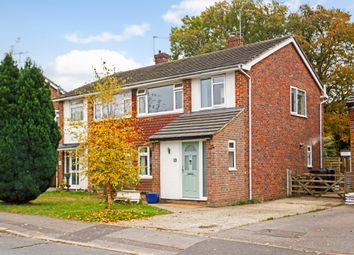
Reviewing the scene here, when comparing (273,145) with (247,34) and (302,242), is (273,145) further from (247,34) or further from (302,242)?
(247,34)

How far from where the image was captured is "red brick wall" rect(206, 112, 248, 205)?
1862 centimetres

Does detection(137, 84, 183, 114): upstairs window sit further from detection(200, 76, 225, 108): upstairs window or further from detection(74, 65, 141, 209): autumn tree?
detection(74, 65, 141, 209): autumn tree

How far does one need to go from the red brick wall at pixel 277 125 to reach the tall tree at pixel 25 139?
27.4 feet

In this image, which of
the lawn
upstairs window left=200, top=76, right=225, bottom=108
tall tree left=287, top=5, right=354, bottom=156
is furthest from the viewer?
tall tree left=287, top=5, right=354, bottom=156

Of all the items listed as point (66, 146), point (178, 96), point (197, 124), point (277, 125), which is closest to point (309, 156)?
point (277, 125)

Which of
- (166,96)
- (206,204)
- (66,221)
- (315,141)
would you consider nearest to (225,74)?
(166,96)

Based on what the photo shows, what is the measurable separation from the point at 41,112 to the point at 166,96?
6.32 meters

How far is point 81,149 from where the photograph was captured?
16.0 m

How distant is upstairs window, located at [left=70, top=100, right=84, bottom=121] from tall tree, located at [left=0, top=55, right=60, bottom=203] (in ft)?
27.2

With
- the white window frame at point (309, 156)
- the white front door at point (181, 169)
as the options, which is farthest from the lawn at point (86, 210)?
the white window frame at point (309, 156)

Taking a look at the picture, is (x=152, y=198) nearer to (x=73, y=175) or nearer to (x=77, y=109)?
(x=73, y=175)

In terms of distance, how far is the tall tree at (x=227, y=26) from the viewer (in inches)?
1586

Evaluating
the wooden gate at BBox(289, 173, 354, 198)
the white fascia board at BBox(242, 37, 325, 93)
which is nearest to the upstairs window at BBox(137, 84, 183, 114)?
the white fascia board at BBox(242, 37, 325, 93)

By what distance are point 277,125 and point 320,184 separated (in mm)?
3243
